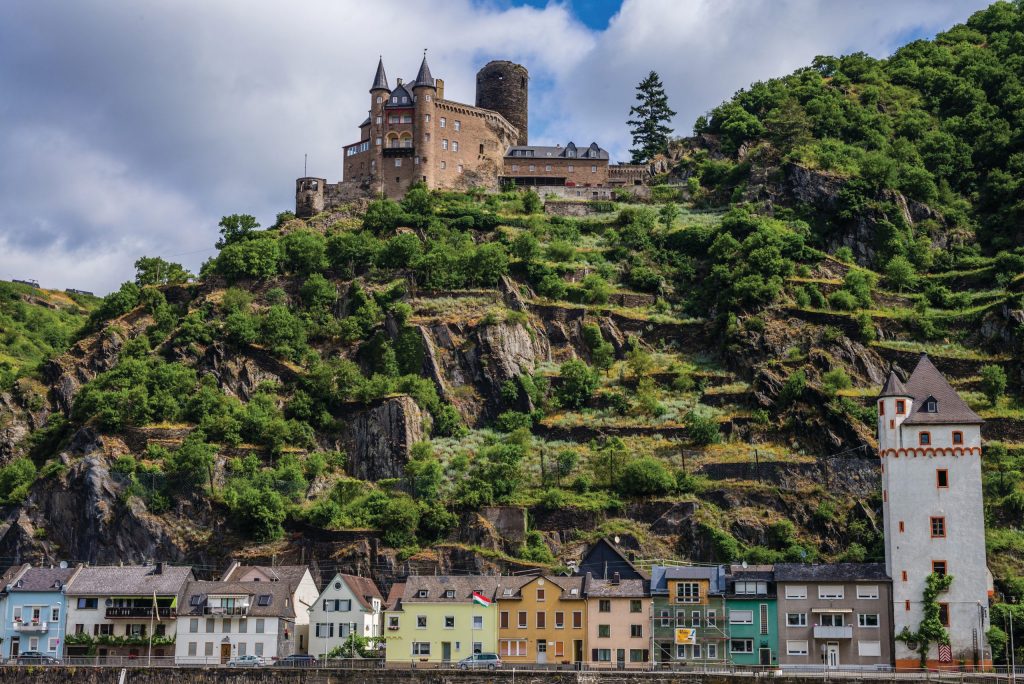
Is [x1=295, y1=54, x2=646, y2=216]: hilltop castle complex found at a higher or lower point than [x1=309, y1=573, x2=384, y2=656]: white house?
higher

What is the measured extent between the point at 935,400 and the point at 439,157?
7185 cm

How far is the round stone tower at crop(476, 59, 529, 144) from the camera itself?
523 feet

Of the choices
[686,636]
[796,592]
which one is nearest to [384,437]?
[686,636]

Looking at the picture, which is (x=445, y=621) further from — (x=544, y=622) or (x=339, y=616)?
(x=339, y=616)

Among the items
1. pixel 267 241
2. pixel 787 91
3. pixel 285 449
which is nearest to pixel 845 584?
pixel 285 449

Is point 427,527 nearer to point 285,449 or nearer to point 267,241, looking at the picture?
point 285,449

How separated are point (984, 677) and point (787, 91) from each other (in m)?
91.9

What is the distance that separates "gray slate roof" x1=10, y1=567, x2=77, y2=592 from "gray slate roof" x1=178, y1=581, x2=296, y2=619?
821cm

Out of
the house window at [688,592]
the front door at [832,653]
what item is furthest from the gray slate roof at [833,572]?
the house window at [688,592]

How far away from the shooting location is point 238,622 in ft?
292

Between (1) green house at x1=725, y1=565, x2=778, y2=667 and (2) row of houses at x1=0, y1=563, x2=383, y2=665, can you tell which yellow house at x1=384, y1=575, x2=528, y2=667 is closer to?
(2) row of houses at x1=0, y1=563, x2=383, y2=665

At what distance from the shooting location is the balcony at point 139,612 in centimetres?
9019

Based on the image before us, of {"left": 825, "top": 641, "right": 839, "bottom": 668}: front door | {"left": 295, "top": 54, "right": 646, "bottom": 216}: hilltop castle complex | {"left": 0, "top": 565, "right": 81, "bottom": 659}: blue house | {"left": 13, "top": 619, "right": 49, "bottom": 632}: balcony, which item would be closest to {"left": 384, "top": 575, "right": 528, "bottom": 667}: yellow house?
{"left": 825, "top": 641, "right": 839, "bottom": 668}: front door

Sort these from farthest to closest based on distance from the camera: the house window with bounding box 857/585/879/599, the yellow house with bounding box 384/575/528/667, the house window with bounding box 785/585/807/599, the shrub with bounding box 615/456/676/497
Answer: the shrub with bounding box 615/456/676/497 → the yellow house with bounding box 384/575/528/667 → the house window with bounding box 785/585/807/599 → the house window with bounding box 857/585/879/599
